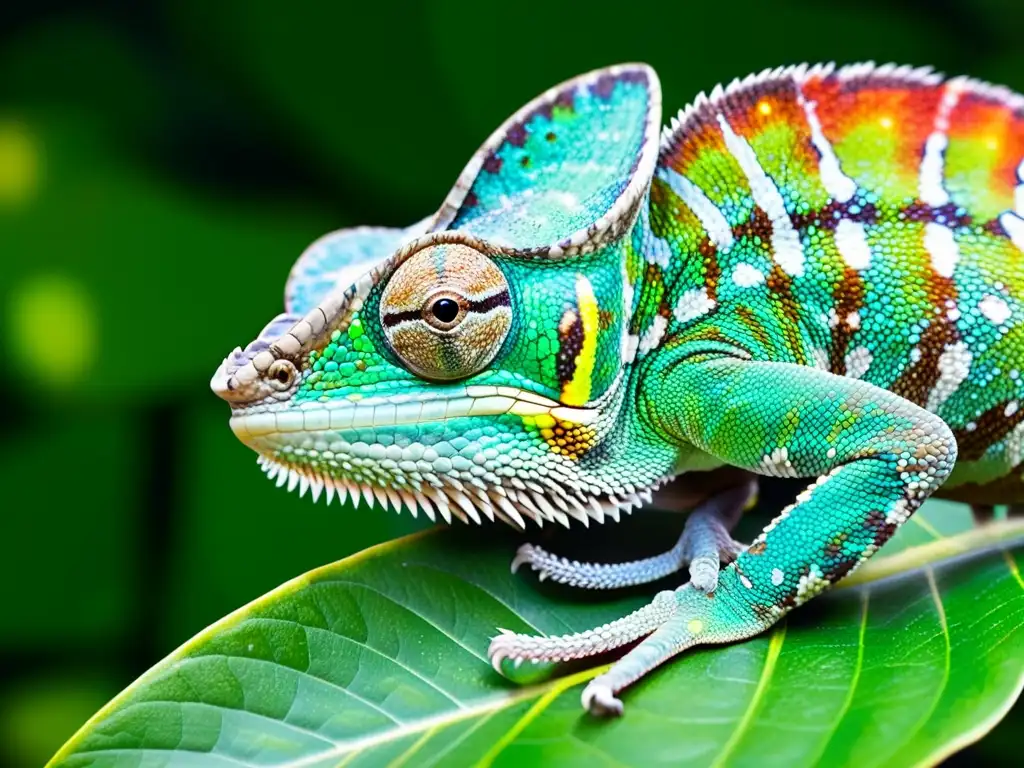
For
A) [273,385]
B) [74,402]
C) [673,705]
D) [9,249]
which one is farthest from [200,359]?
[673,705]

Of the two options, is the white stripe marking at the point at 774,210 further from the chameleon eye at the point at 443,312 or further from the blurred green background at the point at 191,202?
the blurred green background at the point at 191,202

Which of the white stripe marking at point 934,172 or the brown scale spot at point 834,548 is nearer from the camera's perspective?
the brown scale spot at point 834,548

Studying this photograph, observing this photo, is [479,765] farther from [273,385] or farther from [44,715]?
[44,715]

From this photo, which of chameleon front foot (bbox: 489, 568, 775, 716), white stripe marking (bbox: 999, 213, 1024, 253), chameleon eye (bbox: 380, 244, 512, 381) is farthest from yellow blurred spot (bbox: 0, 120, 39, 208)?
white stripe marking (bbox: 999, 213, 1024, 253)

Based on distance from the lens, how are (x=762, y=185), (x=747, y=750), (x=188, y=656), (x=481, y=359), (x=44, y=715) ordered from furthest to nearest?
(x=44, y=715) → (x=762, y=185) → (x=481, y=359) → (x=188, y=656) → (x=747, y=750)

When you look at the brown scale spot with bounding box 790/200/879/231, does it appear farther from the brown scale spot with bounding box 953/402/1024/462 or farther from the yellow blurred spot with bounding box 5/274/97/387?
the yellow blurred spot with bounding box 5/274/97/387

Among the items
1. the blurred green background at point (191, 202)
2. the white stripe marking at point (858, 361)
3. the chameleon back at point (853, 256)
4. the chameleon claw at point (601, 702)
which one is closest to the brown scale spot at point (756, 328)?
the chameleon back at point (853, 256)

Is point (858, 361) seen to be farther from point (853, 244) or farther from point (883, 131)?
point (883, 131)
